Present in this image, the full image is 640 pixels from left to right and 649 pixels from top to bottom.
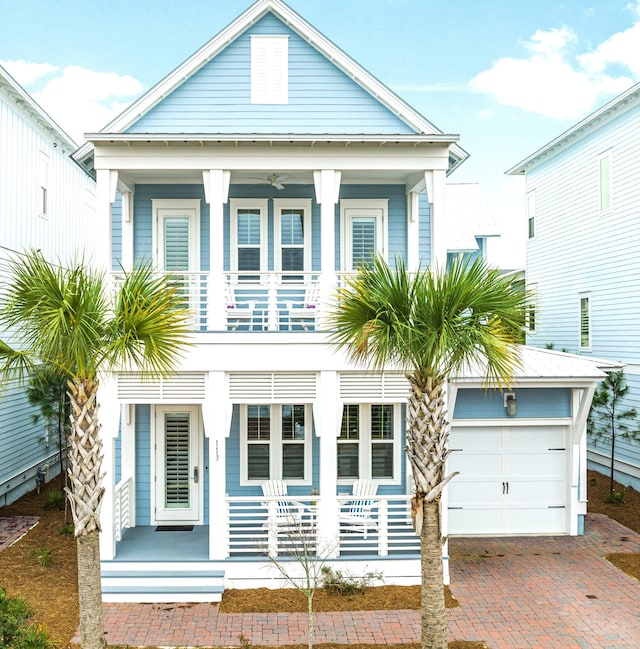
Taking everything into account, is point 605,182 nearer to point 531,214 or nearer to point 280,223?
point 531,214

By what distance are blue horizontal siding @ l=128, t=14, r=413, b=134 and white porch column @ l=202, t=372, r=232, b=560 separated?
16.9 feet

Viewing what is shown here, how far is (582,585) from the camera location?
10.6 m

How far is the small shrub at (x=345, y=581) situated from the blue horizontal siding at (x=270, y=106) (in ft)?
26.9

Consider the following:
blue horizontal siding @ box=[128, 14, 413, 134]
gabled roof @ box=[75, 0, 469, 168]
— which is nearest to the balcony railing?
blue horizontal siding @ box=[128, 14, 413, 134]

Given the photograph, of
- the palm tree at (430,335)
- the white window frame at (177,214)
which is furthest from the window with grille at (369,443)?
the palm tree at (430,335)

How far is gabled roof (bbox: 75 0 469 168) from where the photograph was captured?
12312 millimetres

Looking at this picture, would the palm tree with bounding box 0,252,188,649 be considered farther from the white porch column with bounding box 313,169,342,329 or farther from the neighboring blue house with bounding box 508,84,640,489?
the neighboring blue house with bounding box 508,84,640,489

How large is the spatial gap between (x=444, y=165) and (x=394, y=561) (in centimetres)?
688

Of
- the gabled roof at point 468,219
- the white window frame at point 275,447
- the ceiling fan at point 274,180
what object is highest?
the gabled roof at point 468,219

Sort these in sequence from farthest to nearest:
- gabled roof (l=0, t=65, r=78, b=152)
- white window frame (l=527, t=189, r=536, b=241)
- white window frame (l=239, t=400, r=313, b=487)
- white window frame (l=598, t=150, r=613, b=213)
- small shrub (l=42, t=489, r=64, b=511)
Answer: white window frame (l=527, t=189, r=536, b=241)
white window frame (l=598, t=150, r=613, b=213)
small shrub (l=42, t=489, r=64, b=511)
gabled roof (l=0, t=65, r=78, b=152)
white window frame (l=239, t=400, r=313, b=487)

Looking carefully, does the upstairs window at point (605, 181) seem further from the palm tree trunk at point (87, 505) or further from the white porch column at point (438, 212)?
the palm tree trunk at point (87, 505)

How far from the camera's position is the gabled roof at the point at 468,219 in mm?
21875

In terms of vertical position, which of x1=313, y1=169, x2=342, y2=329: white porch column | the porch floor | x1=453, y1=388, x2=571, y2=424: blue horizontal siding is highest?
x1=313, y1=169, x2=342, y2=329: white porch column

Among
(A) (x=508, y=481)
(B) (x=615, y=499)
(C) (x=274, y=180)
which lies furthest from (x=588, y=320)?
(C) (x=274, y=180)
